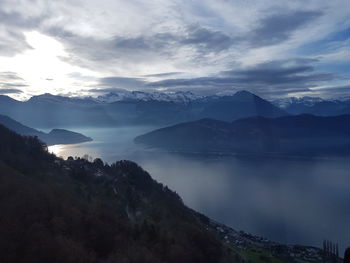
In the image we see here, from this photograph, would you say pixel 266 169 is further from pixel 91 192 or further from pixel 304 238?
pixel 91 192

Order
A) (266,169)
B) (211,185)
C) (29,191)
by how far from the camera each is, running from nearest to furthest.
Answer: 1. (29,191)
2. (211,185)
3. (266,169)

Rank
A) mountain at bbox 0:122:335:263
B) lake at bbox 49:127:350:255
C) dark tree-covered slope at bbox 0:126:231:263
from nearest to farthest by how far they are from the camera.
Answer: dark tree-covered slope at bbox 0:126:231:263, mountain at bbox 0:122:335:263, lake at bbox 49:127:350:255

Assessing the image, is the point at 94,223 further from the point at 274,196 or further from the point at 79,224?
the point at 274,196

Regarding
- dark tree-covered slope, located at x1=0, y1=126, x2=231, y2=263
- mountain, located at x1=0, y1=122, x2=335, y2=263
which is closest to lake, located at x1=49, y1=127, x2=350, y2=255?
mountain, located at x1=0, y1=122, x2=335, y2=263

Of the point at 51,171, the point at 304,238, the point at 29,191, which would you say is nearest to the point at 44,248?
the point at 29,191

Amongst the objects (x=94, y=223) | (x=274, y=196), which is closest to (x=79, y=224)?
(x=94, y=223)

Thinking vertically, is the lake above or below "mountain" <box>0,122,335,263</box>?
below

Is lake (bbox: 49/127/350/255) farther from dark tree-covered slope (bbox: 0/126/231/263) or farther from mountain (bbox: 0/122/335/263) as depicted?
dark tree-covered slope (bbox: 0/126/231/263)
